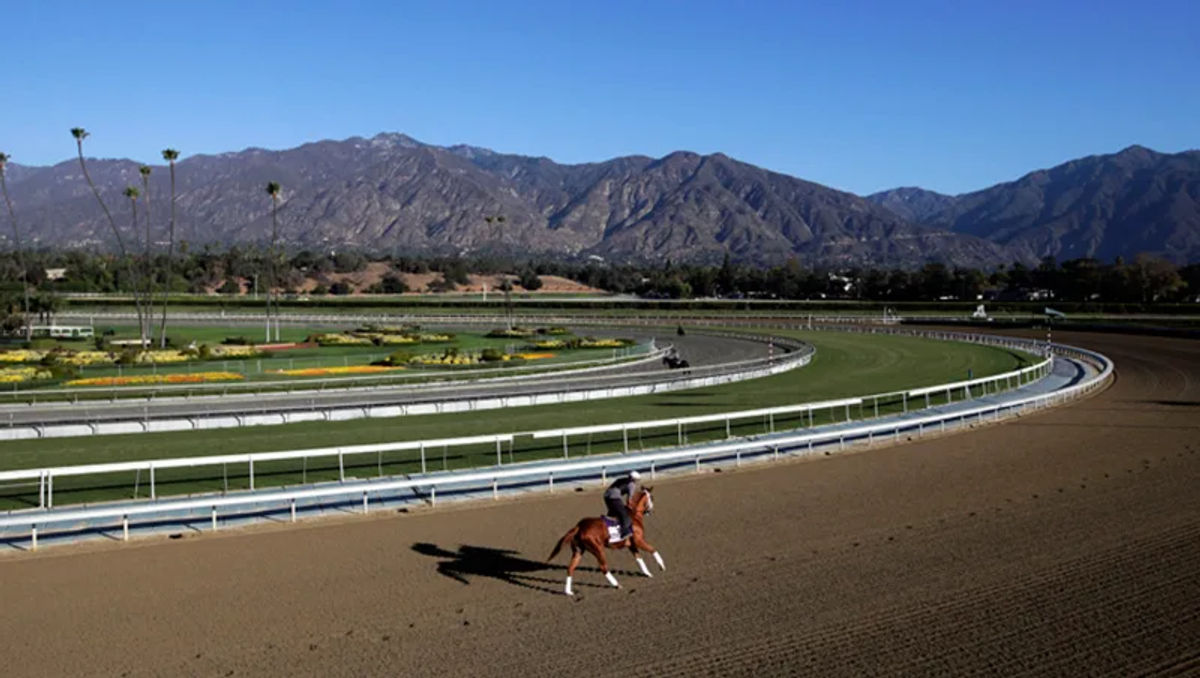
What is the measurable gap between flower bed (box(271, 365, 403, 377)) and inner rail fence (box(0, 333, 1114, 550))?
66.6 ft

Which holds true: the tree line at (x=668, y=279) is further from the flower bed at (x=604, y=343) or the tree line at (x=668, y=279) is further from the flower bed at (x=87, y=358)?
the flower bed at (x=87, y=358)

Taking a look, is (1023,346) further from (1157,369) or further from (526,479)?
(526,479)

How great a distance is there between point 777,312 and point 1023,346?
1414 inches

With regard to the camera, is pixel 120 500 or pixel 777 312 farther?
pixel 777 312

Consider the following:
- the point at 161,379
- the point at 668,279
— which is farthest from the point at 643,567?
the point at 668,279

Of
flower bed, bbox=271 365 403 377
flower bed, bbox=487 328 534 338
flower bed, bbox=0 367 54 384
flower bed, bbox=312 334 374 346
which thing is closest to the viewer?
flower bed, bbox=0 367 54 384

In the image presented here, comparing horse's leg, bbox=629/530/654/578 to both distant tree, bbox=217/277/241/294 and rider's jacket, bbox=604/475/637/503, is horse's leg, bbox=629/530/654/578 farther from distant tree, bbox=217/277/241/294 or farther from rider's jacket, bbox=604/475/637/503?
distant tree, bbox=217/277/241/294

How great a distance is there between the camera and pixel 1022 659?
29.2 ft

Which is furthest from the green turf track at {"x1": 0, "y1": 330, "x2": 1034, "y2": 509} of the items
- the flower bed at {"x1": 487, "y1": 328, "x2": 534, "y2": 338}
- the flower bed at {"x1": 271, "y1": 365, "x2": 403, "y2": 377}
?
the flower bed at {"x1": 487, "y1": 328, "x2": 534, "y2": 338}

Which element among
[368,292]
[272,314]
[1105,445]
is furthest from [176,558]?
[368,292]

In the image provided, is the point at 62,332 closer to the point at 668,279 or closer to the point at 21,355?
the point at 21,355

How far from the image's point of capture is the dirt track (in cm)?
899

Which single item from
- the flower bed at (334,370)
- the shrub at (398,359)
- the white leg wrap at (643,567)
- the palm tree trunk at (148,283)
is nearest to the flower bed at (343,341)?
the palm tree trunk at (148,283)

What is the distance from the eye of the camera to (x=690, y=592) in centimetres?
1084
